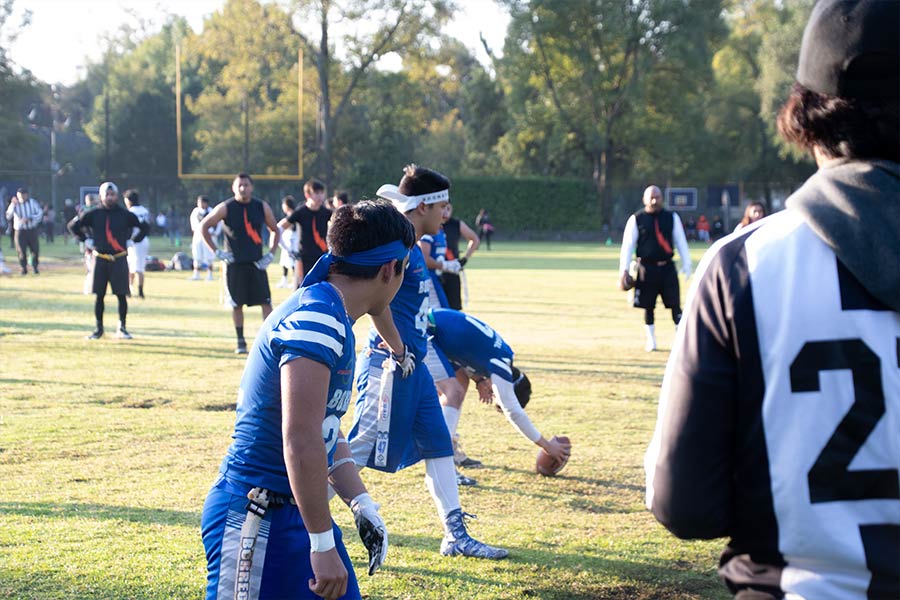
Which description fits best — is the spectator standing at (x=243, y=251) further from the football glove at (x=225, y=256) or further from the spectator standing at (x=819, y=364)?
the spectator standing at (x=819, y=364)

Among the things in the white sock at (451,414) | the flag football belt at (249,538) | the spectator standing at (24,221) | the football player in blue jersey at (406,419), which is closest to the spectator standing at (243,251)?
the white sock at (451,414)

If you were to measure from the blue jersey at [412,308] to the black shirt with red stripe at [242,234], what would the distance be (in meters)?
7.82

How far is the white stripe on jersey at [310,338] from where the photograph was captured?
3150 millimetres

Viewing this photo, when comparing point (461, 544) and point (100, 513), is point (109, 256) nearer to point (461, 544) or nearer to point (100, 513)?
point (100, 513)

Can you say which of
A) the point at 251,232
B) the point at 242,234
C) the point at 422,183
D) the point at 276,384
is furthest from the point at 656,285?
the point at 276,384

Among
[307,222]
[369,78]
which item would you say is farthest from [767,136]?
[307,222]

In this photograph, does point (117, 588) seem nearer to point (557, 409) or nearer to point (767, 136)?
point (557, 409)

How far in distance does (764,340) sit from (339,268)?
1.83 metres

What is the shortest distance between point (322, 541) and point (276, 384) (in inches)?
20.4

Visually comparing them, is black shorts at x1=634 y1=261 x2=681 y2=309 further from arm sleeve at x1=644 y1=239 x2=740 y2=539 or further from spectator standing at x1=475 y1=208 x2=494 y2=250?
spectator standing at x1=475 y1=208 x2=494 y2=250

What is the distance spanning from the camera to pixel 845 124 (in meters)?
2.04

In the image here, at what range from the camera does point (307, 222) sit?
15023 millimetres

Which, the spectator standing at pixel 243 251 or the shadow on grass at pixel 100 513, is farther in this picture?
the spectator standing at pixel 243 251

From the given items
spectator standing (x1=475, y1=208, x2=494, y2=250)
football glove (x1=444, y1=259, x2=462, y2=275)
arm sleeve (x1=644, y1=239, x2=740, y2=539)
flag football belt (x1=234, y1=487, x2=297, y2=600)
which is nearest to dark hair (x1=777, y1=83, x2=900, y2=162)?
arm sleeve (x1=644, y1=239, x2=740, y2=539)
